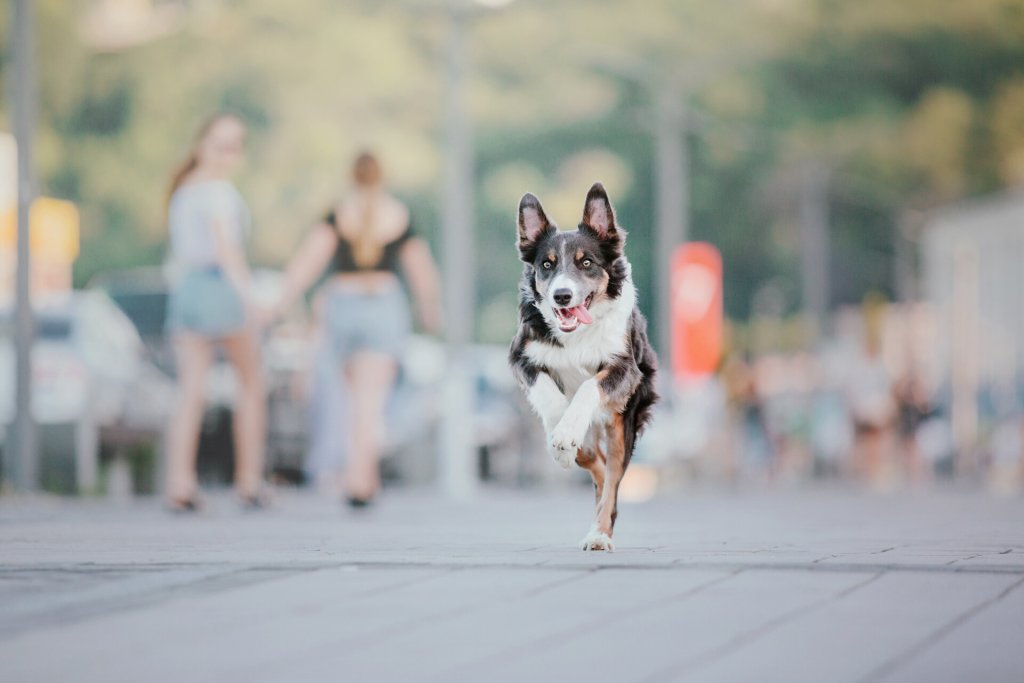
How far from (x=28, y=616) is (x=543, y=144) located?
46.2 m

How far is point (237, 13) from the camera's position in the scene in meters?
49.8

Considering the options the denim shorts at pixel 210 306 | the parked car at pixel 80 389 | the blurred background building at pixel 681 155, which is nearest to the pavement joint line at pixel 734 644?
the denim shorts at pixel 210 306

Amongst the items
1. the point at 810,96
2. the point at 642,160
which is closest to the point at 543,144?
the point at 642,160

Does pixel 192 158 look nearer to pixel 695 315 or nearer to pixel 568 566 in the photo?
pixel 568 566

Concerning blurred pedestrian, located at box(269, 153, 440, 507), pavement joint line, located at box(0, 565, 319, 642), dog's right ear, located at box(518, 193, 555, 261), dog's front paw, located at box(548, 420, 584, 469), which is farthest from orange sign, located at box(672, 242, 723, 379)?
pavement joint line, located at box(0, 565, 319, 642)

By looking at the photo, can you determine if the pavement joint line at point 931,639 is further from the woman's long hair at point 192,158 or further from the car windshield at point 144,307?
the car windshield at point 144,307

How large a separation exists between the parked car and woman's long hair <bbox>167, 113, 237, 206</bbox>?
5.71 m

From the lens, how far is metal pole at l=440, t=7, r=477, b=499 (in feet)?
67.6

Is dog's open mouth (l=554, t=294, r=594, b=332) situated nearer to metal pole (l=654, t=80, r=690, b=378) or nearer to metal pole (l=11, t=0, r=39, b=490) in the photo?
metal pole (l=11, t=0, r=39, b=490)

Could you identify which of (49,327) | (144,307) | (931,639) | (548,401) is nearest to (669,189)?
(144,307)

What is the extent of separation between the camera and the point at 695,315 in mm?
31781

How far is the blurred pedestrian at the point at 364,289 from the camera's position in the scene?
46.1ft

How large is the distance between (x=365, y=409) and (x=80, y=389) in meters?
6.14

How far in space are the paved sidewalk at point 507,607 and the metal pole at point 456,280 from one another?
31.6 ft
